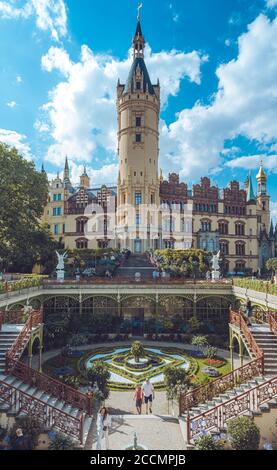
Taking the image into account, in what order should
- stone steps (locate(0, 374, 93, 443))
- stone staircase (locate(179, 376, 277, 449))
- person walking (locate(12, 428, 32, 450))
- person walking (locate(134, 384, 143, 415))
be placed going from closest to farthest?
1. person walking (locate(12, 428, 32, 450))
2. stone staircase (locate(179, 376, 277, 449))
3. stone steps (locate(0, 374, 93, 443))
4. person walking (locate(134, 384, 143, 415))

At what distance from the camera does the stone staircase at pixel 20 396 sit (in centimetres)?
1238

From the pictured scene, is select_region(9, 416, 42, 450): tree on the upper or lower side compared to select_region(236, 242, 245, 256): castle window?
lower

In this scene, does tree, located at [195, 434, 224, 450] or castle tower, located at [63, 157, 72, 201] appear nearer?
tree, located at [195, 434, 224, 450]

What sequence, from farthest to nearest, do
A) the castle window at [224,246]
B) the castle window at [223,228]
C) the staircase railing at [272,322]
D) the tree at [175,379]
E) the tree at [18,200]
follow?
the castle window at [223,228] < the castle window at [224,246] < the tree at [18,200] < the staircase railing at [272,322] < the tree at [175,379]

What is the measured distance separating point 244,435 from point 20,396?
8338 mm

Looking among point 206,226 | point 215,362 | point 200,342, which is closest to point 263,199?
point 206,226

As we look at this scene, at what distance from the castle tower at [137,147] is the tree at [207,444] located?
42.0 metres

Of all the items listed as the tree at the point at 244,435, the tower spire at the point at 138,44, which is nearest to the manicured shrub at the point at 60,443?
the tree at the point at 244,435

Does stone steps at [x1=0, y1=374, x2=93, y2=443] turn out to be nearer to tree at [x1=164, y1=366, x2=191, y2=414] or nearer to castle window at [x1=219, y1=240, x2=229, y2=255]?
tree at [x1=164, y1=366, x2=191, y2=414]

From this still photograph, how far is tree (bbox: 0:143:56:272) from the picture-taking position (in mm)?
32800

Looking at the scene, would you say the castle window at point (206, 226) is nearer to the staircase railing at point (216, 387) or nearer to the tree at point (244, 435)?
the staircase railing at point (216, 387)

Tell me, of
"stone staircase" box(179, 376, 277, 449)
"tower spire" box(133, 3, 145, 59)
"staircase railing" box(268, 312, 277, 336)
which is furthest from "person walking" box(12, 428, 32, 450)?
"tower spire" box(133, 3, 145, 59)

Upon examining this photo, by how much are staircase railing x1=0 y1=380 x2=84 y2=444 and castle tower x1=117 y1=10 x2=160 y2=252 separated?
4081 cm
